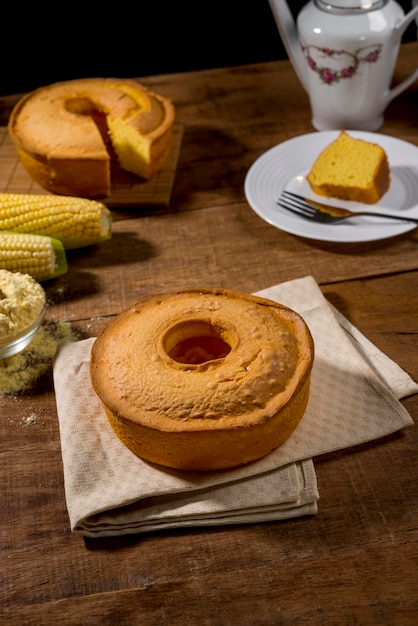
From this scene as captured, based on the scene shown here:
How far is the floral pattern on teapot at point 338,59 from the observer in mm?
1729

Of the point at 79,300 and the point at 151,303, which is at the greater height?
the point at 151,303

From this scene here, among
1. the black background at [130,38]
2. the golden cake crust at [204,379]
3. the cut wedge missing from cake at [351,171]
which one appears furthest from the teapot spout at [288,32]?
the golden cake crust at [204,379]

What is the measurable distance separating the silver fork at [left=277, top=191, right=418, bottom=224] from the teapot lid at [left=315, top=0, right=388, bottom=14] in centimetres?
44

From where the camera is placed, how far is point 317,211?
160cm

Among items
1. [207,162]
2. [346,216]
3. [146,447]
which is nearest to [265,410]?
[146,447]

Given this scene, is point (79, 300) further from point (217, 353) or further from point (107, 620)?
point (107, 620)

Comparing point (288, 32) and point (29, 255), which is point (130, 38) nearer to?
point (288, 32)

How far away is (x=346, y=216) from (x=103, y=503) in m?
0.84

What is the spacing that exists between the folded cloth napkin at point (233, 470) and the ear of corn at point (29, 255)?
22 cm

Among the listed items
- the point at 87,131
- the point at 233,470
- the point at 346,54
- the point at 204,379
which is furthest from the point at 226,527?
the point at 346,54

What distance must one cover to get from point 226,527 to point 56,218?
761 millimetres

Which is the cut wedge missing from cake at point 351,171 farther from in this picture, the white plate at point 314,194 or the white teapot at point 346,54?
the white teapot at point 346,54

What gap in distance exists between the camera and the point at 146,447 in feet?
3.52

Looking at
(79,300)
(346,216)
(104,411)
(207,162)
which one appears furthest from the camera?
(207,162)
